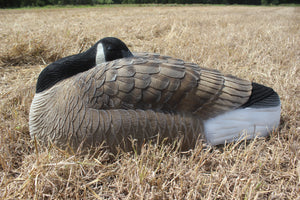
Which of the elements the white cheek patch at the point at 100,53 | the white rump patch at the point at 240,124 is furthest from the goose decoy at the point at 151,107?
the white cheek patch at the point at 100,53

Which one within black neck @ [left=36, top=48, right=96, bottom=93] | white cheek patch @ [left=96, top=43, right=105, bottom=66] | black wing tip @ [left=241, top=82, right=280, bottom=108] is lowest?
black wing tip @ [left=241, top=82, right=280, bottom=108]

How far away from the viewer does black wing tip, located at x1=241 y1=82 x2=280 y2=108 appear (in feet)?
6.42

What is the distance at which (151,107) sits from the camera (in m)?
1.85

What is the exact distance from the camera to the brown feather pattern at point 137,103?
180 centimetres

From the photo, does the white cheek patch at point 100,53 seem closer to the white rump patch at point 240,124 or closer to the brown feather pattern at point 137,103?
the brown feather pattern at point 137,103

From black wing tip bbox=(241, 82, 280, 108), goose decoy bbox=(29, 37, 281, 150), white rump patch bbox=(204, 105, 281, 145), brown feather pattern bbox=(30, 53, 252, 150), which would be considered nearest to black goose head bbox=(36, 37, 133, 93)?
goose decoy bbox=(29, 37, 281, 150)

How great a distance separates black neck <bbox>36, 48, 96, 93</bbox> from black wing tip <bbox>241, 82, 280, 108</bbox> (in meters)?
1.53

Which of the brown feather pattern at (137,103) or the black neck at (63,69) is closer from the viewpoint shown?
the brown feather pattern at (137,103)

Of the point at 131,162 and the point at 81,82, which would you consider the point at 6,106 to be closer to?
the point at 81,82

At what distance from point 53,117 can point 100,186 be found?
0.69 meters

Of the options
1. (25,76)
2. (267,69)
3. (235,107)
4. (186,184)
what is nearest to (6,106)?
(25,76)

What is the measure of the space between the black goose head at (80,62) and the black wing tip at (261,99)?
120cm

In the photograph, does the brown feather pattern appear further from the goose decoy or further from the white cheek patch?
the white cheek patch

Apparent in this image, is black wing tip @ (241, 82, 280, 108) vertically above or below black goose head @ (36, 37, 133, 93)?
below
